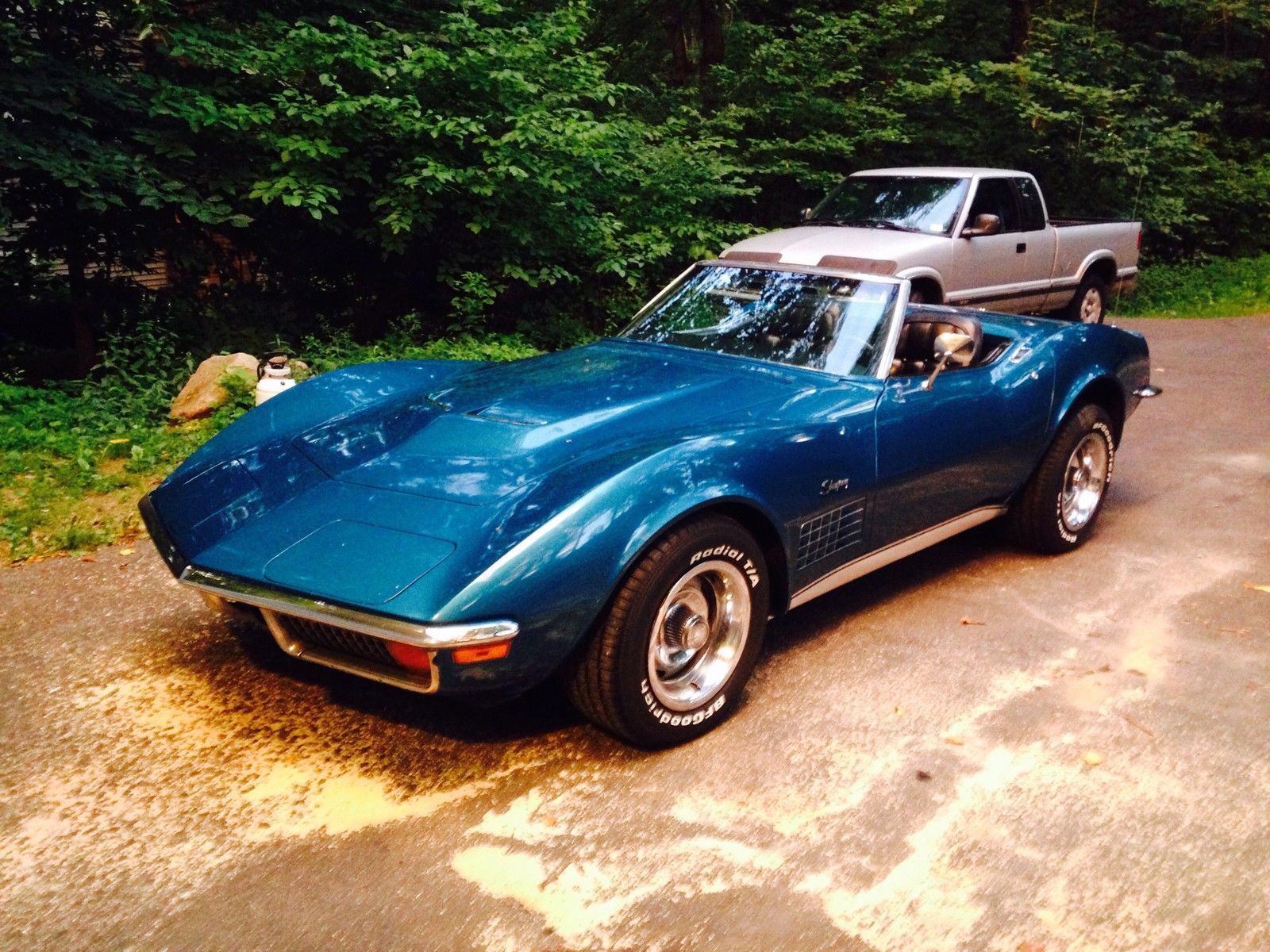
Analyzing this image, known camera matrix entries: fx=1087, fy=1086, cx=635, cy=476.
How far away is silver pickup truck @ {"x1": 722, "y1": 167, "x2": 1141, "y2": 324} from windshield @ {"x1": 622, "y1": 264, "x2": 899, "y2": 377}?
3.71m

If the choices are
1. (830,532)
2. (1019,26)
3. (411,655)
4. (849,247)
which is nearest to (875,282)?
(830,532)

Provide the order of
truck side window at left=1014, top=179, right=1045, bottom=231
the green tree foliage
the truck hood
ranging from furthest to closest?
truck side window at left=1014, top=179, right=1045, bottom=231, the truck hood, the green tree foliage

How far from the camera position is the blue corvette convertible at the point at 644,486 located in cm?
294

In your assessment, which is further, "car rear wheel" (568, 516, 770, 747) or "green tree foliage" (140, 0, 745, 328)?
"green tree foliage" (140, 0, 745, 328)

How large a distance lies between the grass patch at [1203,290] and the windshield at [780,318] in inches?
422

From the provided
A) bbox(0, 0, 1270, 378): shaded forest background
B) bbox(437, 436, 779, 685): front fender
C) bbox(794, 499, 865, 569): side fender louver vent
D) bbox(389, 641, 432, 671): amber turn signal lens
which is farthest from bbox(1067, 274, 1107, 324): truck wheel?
bbox(389, 641, 432, 671): amber turn signal lens

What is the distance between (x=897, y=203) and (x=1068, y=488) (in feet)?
17.1

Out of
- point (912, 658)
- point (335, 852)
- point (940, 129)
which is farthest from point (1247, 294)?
point (335, 852)

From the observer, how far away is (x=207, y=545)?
10.9 feet

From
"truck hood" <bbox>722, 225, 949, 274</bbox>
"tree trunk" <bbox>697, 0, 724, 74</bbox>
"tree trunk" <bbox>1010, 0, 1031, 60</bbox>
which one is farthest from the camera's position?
"tree trunk" <bbox>1010, 0, 1031, 60</bbox>

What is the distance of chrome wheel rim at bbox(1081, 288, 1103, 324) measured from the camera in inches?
439

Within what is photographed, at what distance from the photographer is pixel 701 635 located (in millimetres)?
3412

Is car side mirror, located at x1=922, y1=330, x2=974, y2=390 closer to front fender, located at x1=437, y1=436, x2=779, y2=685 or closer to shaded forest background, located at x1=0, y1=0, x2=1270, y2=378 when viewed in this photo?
front fender, located at x1=437, y1=436, x2=779, y2=685

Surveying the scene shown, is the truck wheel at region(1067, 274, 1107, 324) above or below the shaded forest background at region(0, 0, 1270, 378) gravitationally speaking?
below
